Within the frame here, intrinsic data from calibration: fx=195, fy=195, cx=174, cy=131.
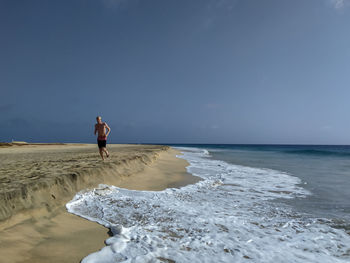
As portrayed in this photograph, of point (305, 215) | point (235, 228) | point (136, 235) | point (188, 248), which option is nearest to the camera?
point (188, 248)

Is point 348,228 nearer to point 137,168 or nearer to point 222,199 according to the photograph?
point 222,199

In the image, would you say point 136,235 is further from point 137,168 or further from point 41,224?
point 137,168

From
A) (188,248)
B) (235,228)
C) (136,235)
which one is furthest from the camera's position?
(235,228)

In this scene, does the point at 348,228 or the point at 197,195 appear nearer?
the point at 348,228

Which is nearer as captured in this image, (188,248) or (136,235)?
(188,248)

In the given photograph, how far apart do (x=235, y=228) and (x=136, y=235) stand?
1.59 metres

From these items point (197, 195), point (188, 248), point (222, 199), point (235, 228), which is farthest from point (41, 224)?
point (222, 199)

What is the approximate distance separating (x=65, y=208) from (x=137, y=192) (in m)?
1.78

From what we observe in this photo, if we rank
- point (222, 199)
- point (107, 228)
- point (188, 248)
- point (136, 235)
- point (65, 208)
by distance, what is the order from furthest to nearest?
point (222, 199)
point (65, 208)
point (107, 228)
point (136, 235)
point (188, 248)

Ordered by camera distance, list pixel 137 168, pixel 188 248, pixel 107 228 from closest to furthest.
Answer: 1. pixel 188 248
2. pixel 107 228
3. pixel 137 168

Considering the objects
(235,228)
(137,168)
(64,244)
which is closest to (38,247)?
(64,244)

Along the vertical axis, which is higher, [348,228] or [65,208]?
[65,208]

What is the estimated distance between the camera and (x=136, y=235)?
273cm

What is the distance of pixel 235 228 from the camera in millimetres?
3168
